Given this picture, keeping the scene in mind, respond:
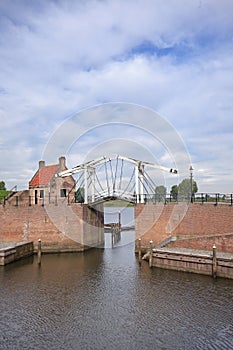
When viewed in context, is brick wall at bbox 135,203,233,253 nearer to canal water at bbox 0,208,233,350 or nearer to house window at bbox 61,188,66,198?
canal water at bbox 0,208,233,350

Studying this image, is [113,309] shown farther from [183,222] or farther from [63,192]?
[63,192]

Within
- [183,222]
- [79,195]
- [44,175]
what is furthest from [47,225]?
[183,222]

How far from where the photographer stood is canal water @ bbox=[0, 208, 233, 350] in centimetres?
1205

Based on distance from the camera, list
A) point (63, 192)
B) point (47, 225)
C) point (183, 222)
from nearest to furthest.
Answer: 1. point (183, 222)
2. point (47, 225)
3. point (63, 192)

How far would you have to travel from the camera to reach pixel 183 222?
86.7 ft

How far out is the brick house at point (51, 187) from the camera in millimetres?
32875

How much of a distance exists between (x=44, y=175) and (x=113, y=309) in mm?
21889

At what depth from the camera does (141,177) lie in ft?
96.5

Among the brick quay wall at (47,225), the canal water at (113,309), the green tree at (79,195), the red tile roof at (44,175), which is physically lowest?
the canal water at (113,309)

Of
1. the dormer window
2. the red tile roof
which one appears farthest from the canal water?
the red tile roof

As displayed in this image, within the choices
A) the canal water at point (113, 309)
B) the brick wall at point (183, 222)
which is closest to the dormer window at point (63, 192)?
the brick wall at point (183, 222)

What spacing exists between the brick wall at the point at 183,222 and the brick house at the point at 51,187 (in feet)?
25.6

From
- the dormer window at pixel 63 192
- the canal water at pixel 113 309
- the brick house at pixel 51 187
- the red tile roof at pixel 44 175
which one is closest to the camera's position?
the canal water at pixel 113 309

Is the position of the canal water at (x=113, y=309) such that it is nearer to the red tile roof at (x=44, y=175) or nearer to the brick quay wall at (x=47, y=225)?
the brick quay wall at (x=47, y=225)
